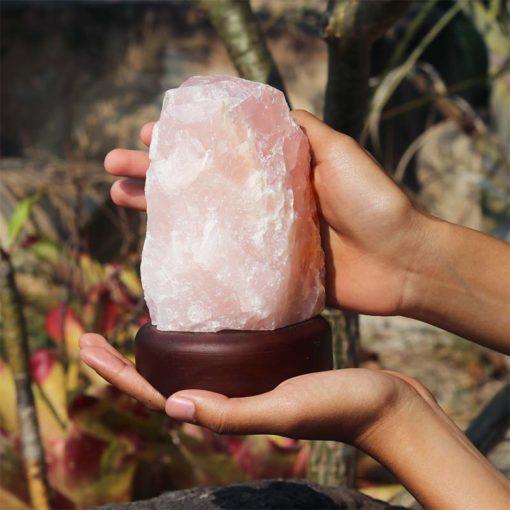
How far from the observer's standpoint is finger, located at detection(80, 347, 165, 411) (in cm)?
114

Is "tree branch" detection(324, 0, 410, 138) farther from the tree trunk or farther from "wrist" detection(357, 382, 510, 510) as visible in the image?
"wrist" detection(357, 382, 510, 510)

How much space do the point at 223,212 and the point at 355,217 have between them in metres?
0.23

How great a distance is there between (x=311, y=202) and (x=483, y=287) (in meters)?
0.31

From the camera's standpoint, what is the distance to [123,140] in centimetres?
348

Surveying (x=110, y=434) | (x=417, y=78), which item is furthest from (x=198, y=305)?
(x=417, y=78)

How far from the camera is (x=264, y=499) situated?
45.2 inches

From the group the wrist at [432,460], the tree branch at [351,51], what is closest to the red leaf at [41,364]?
the tree branch at [351,51]

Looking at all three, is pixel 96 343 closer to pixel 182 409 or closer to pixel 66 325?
pixel 182 409

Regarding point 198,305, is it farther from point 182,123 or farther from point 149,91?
point 149,91

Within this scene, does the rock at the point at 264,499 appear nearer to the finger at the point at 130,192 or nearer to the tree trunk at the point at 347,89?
the tree trunk at the point at 347,89

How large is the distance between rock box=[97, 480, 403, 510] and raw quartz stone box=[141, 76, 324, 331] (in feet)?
0.77

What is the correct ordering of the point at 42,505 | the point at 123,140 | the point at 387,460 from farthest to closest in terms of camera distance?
the point at 123,140
the point at 42,505
the point at 387,460

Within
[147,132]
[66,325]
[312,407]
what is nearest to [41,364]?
[66,325]

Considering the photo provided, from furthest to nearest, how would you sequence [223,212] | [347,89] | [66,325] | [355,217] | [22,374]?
[66,325] < [22,374] < [347,89] < [355,217] < [223,212]
